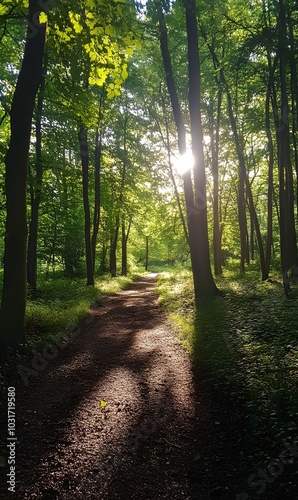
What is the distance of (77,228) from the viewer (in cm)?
2333

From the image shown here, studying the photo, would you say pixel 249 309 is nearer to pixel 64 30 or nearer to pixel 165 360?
pixel 165 360

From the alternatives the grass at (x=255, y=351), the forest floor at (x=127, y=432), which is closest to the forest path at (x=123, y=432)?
the forest floor at (x=127, y=432)

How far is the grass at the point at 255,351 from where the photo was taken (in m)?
3.96

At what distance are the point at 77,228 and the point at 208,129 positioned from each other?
11124 millimetres

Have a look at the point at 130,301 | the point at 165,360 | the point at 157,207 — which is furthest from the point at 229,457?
the point at 157,207

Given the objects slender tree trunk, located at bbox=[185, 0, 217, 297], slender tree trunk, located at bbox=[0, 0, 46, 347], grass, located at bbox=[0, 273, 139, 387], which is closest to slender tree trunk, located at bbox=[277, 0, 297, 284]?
Result: slender tree trunk, located at bbox=[185, 0, 217, 297]

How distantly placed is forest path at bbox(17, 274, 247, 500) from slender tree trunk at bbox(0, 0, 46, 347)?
1273 millimetres

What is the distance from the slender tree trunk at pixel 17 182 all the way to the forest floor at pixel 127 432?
49.6 inches

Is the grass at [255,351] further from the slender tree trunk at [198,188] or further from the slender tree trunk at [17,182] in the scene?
the slender tree trunk at [17,182]

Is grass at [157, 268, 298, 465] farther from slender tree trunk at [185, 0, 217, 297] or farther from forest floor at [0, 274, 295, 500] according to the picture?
slender tree trunk at [185, 0, 217, 297]

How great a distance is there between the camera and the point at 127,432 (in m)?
4.18

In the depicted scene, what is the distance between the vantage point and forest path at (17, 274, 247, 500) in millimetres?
3207

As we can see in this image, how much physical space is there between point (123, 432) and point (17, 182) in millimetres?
5081

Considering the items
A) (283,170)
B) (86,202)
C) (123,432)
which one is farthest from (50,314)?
(86,202)
